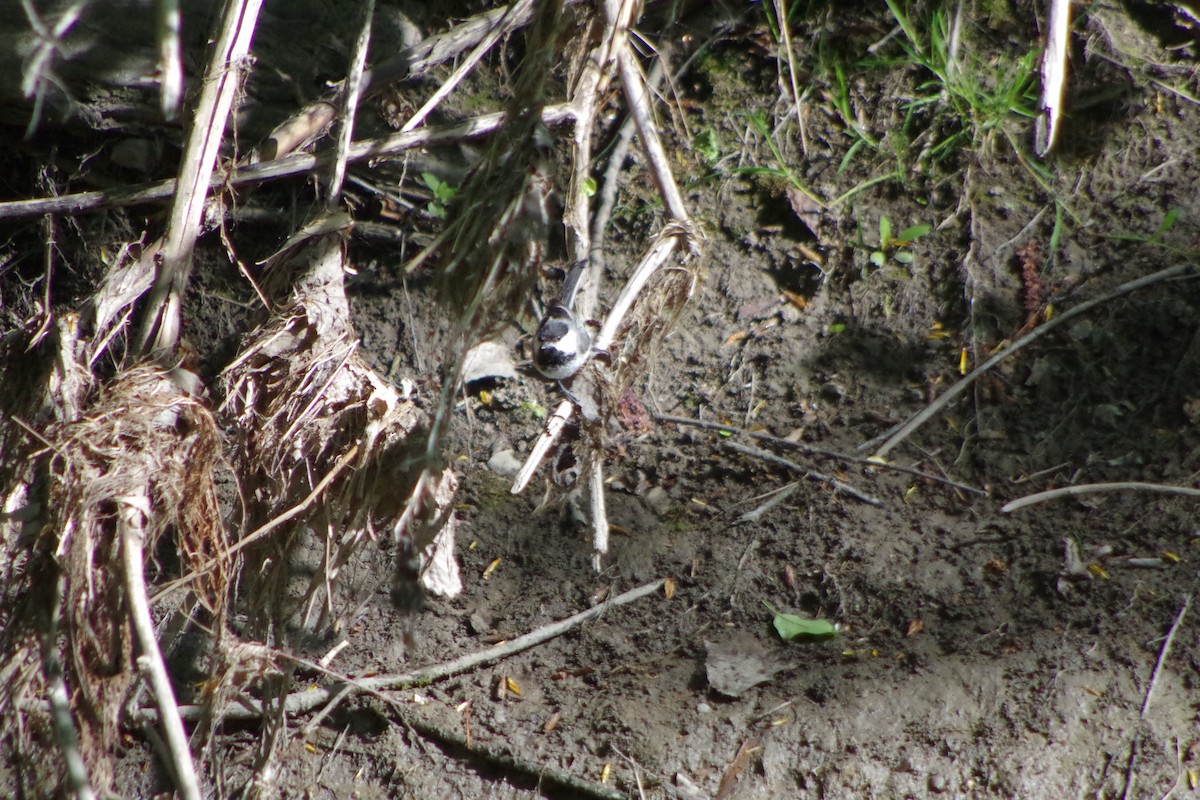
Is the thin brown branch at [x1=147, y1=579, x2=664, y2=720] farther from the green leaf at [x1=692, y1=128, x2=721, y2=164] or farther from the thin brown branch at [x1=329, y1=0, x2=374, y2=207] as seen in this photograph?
the green leaf at [x1=692, y1=128, x2=721, y2=164]

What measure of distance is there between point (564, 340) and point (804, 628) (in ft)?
3.02

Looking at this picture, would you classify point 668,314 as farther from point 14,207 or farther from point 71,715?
point 14,207

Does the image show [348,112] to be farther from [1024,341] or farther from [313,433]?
[1024,341]

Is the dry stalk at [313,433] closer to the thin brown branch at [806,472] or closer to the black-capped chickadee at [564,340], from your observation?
the black-capped chickadee at [564,340]

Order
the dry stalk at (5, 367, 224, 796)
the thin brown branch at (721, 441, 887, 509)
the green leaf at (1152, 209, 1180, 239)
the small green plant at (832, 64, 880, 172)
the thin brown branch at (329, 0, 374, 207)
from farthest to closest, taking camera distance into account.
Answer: the small green plant at (832, 64, 880, 172) → the green leaf at (1152, 209, 1180, 239) → the thin brown branch at (721, 441, 887, 509) → the thin brown branch at (329, 0, 374, 207) → the dry stalk at (5, 367, 224, 796)

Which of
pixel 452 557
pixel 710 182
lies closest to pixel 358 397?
pixel 452 557

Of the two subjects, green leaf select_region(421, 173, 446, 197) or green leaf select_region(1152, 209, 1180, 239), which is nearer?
green leaf select_region(1152, 209, 1180, 239)

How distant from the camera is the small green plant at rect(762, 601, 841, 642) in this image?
2078 millimetres

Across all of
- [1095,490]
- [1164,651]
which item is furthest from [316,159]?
[1164,651]

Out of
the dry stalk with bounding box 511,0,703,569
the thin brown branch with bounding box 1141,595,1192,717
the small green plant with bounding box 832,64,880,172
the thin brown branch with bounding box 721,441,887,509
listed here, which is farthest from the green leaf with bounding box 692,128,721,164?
the thin brown branch with bounding box 1141,595,1192,717

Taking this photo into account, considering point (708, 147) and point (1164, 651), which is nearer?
point (1164, 651)

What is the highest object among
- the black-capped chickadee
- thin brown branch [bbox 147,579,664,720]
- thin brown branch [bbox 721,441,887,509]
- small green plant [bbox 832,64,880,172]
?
small green plant [bbox 832,64,880,172]

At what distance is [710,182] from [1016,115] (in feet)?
3.11

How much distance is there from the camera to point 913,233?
2527 millimetres
